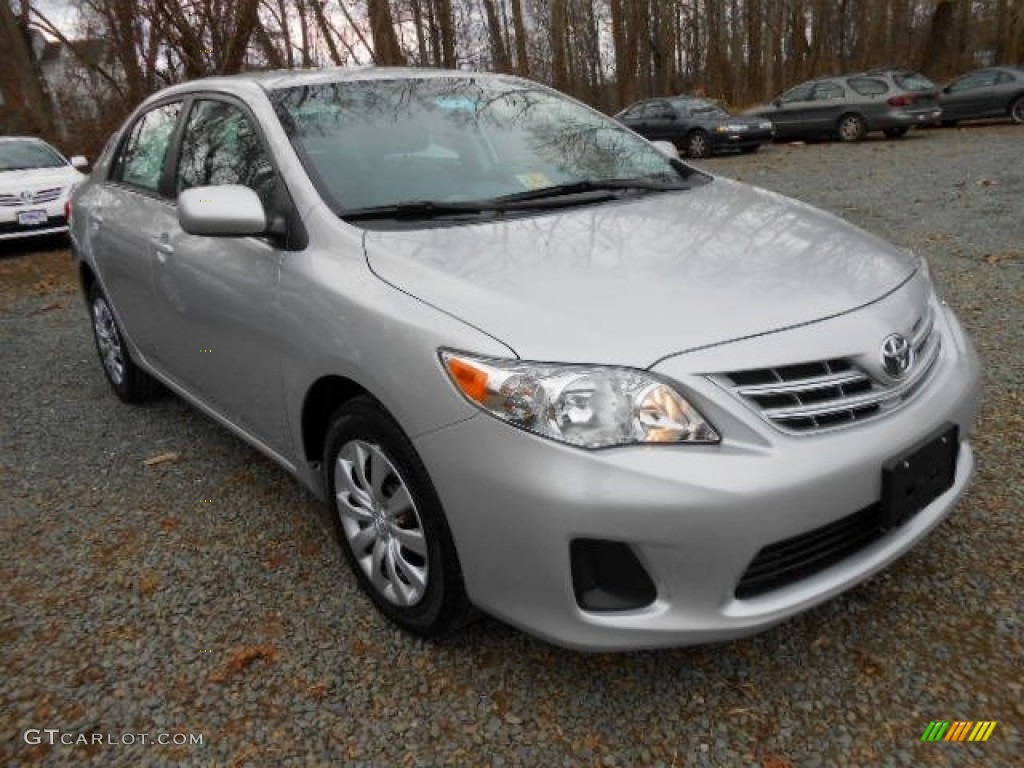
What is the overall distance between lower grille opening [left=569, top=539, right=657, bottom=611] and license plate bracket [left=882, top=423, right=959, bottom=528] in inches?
24.1

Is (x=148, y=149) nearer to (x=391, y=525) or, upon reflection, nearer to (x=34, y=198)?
(x=391, y=525)

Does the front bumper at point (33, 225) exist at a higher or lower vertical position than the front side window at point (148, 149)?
lower

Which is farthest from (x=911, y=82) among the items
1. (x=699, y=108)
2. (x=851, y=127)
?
(x=699, y=108)

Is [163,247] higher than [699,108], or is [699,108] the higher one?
[163,247]

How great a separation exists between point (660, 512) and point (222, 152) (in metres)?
2.21

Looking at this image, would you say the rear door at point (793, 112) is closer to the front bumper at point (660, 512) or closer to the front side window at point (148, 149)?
the front side window at point (148, 149)

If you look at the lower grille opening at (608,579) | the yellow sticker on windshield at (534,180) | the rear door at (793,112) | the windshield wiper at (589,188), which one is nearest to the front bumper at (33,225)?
the yellow sticker on windshield at (534,180)

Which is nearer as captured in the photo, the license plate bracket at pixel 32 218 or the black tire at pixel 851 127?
the license plate bracket at pixel 32 218

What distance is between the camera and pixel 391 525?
222cm

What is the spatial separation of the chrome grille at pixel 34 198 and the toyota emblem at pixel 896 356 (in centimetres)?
980

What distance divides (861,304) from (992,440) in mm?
1607

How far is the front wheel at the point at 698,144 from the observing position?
16531mm

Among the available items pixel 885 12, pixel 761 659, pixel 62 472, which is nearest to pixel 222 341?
pixel 62 472

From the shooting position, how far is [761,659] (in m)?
2.14
